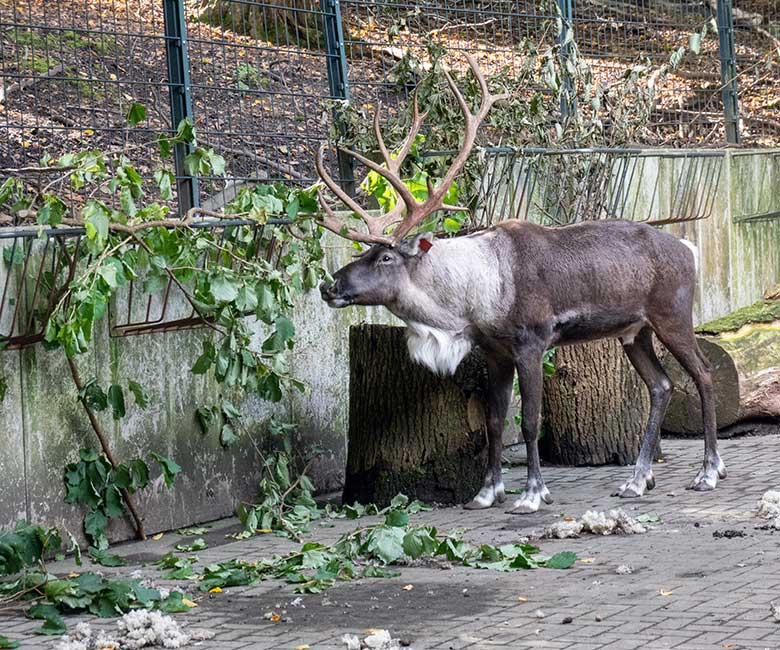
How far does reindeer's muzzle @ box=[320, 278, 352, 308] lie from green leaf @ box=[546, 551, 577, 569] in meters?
2.36

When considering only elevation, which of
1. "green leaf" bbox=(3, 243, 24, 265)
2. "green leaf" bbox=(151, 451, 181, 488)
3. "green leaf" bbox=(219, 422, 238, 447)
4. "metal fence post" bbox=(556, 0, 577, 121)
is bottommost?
"green leaf" bbox=(151, 451, 181, 488)

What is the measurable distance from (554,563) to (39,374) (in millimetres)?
2978

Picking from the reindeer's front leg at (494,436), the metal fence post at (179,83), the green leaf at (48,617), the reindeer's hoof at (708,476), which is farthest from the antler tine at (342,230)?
the green leaf at (48,617)

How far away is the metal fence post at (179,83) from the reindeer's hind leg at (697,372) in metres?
3.24

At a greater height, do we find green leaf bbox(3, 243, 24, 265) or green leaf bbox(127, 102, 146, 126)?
green leaf bbox(127, 102, 146, 126)

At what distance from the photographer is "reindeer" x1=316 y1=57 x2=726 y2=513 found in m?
8.89

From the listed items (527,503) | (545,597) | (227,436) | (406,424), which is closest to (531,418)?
(527,503)

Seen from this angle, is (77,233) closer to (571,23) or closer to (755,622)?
(755,622)

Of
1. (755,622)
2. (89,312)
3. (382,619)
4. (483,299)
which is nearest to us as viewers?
(755,622)

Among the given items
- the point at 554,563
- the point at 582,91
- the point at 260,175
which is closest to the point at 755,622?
the point at 554,563

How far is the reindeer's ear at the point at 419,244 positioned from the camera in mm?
8883

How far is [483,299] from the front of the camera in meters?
9.05

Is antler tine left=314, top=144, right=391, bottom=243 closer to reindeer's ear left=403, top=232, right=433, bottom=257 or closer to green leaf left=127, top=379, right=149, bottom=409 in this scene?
reindeer's ear left=403, top=232, right=433, bottom=257

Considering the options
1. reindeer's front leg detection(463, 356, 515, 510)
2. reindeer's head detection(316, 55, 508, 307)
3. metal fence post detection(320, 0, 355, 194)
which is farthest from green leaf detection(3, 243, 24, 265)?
metal fence post detection(320, 0, 355, 194)
